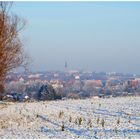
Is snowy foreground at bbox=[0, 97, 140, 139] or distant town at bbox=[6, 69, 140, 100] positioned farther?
distant town at bbox=[6, 69, 140, 100]

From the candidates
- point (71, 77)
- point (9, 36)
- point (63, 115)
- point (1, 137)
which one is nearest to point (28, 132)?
point (1, 137)

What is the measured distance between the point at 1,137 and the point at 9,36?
7.87 meters

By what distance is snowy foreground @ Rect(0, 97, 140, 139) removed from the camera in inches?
706

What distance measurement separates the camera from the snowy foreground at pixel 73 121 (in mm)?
17922

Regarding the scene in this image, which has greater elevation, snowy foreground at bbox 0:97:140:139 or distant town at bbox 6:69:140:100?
distant town at bbox 6:69:140:100

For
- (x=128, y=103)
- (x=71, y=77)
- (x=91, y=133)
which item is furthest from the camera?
(x=71, y=77)

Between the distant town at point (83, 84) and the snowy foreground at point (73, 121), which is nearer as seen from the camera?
the snowy foreground at point (73, 121)

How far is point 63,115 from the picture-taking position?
927 inches

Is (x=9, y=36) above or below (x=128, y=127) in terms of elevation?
above

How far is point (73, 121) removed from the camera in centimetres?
2155

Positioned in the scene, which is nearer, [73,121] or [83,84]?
[73,121]

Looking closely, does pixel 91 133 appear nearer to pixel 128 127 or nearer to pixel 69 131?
pixel 69 131

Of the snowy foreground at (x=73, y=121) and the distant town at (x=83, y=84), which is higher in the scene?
the distant town at (x=83, y=84)

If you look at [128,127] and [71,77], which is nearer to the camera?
[128,127]
